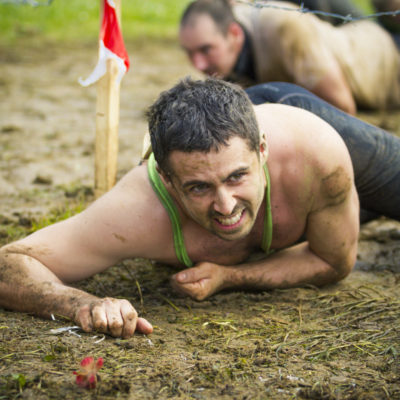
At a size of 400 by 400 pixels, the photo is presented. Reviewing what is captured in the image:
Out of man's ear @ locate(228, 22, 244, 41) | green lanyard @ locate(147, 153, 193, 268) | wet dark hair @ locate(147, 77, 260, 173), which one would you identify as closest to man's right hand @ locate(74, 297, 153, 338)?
green lanyard @ locate(147, 153, 193, 268)

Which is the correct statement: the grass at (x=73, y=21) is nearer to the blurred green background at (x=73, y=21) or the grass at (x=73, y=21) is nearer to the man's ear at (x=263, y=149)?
the blurred green background at (x=73, y=21)

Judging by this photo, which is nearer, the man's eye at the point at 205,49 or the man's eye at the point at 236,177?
the man's eye at the point at 236,177

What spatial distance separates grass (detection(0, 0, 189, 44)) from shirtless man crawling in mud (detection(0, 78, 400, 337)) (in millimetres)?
6631

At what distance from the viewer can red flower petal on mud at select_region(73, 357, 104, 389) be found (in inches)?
75.2

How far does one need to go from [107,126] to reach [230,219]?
106 cm

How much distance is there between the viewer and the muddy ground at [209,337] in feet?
6.53

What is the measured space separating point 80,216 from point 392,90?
424 cm

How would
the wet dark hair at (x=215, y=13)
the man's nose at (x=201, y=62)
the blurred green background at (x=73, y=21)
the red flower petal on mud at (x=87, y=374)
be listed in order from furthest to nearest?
→ the blurred green background at (x=73, y=21), the man's nose at (x=201, y=62), the wet dark hair at (x=215, y=13), the red flower petal on mud at (x=87, y=374)

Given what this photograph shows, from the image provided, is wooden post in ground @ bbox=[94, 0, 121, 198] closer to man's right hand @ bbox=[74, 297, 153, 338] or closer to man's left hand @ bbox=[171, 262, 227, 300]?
man's left hand @ bbox=[171, 262, 227, 300]

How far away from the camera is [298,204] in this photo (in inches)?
105

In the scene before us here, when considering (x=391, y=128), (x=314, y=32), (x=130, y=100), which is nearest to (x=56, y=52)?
(x=130, y=100)

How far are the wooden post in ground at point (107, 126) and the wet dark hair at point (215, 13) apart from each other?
2.40 metres

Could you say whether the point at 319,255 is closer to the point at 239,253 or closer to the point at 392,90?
the point at 239,253

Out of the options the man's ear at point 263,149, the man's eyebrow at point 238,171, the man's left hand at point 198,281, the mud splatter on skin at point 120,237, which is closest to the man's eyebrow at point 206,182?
the man's eyebrow at point 238,171
